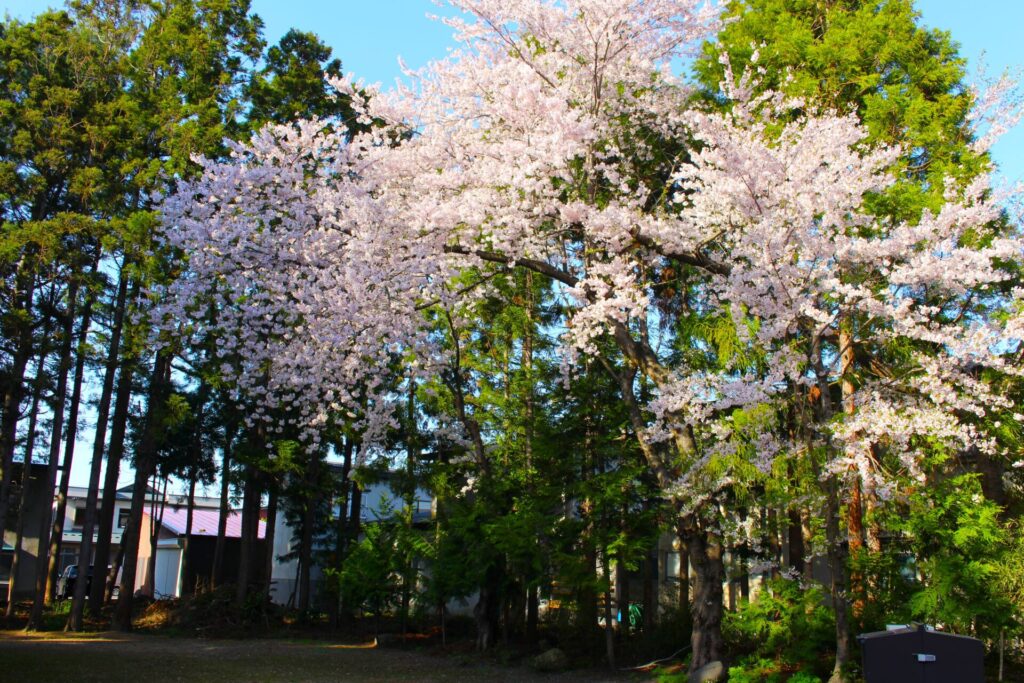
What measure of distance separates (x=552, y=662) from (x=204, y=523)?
21.2 m

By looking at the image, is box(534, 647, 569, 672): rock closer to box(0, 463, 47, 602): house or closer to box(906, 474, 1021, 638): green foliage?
box(906, 474, 1021, 638): green foliage

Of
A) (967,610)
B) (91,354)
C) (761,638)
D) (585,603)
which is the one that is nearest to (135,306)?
(91,354)

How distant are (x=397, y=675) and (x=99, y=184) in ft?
36.0

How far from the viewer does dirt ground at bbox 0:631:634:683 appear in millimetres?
10219

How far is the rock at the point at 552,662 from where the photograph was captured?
11672 millimetres

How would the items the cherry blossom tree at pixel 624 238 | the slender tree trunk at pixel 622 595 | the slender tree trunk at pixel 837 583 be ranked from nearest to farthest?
the slender tree trunk at pixel 837 583 < the cherry blossom tree at pixel 624 238 < the slender tree trunk at pixel 622 595

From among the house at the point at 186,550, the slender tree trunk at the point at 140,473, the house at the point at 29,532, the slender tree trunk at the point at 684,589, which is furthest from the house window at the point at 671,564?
the house at the point at 29,532

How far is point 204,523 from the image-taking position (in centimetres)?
2919

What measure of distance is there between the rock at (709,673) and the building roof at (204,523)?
803 inches

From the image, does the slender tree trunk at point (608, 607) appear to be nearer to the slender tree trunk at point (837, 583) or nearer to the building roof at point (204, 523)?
the slender tree trunk at point (837, 583)

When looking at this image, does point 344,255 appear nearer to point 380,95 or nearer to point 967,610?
point 380,95

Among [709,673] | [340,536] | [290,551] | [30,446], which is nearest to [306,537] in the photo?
[340,536]

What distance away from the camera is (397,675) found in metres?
11.4

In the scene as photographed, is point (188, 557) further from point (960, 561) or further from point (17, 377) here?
point (960, 561)
